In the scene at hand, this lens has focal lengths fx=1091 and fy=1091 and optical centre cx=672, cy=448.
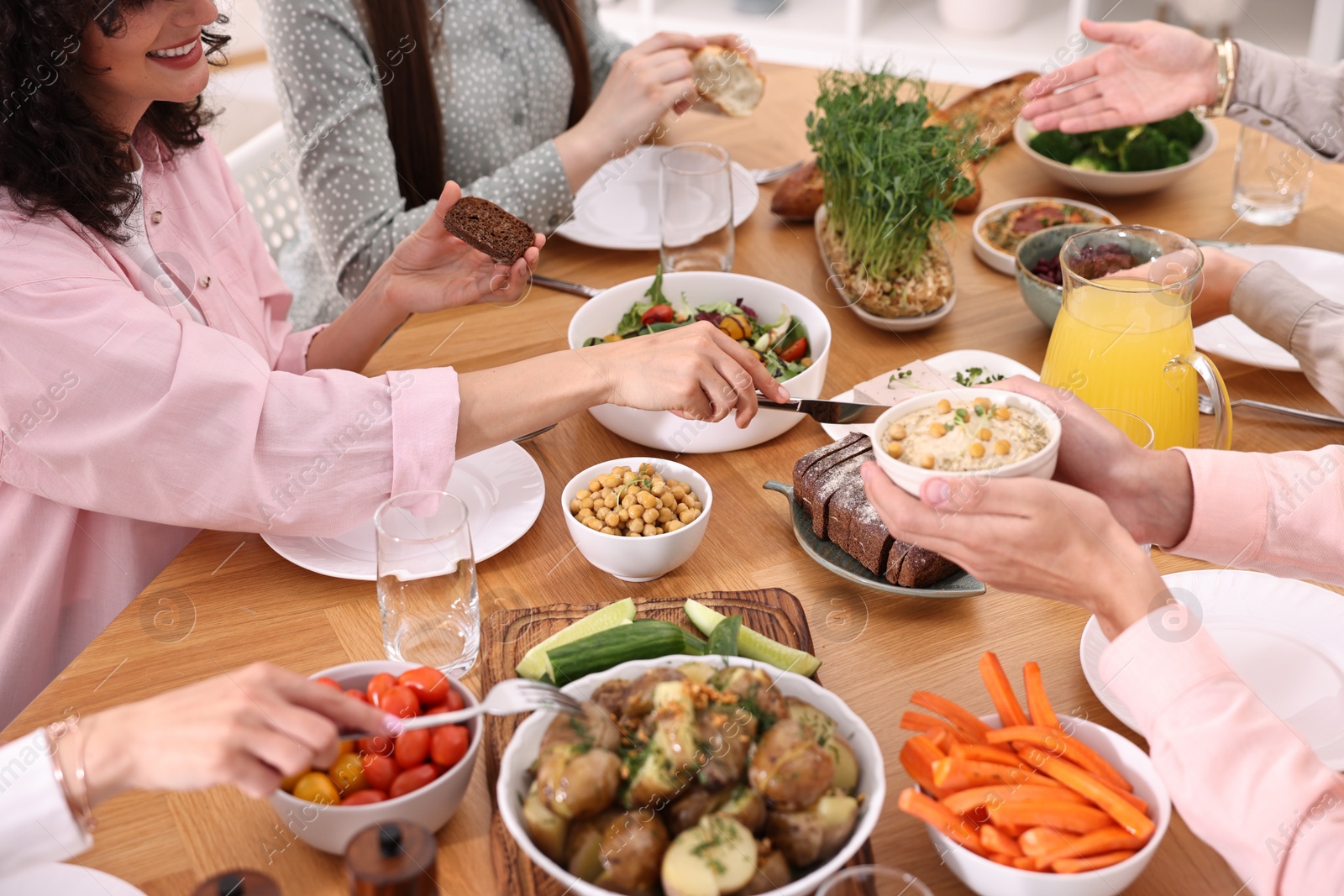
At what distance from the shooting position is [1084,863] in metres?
0.91

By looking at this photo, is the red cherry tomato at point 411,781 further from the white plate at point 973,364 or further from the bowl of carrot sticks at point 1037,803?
the white plate at point 973,364

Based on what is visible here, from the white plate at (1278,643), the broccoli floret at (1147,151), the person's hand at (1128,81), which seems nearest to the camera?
the white plate at (1278,643)

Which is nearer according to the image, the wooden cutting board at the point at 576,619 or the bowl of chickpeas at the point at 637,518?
the wooden cutting board at the point at 576,619

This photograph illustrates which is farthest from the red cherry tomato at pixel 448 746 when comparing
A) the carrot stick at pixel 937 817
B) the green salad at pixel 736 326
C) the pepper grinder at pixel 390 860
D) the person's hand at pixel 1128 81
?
the person's hand at pixel 1128 81

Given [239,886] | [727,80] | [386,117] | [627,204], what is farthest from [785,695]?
[727,80]

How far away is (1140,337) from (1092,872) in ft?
2.34

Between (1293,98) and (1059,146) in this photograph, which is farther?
(1059,146)

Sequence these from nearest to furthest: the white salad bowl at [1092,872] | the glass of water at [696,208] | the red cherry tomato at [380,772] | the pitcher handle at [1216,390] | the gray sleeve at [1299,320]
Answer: the white salad bowl at [1092,872] < the red cherry tomato at [380,772] < the pitcher handle at [1216,390] < the gray sleeve at [1299,320] < the glass of water at [696,208]

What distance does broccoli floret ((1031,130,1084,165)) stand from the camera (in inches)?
89.4

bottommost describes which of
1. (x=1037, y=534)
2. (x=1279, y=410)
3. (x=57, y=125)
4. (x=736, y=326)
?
(x=1279, y=410)

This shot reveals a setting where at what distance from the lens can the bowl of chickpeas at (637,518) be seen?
1.35 m

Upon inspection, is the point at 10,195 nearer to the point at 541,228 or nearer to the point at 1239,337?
the point at 541,228

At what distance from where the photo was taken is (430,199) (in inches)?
91.3

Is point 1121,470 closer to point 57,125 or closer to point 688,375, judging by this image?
point 688,375
